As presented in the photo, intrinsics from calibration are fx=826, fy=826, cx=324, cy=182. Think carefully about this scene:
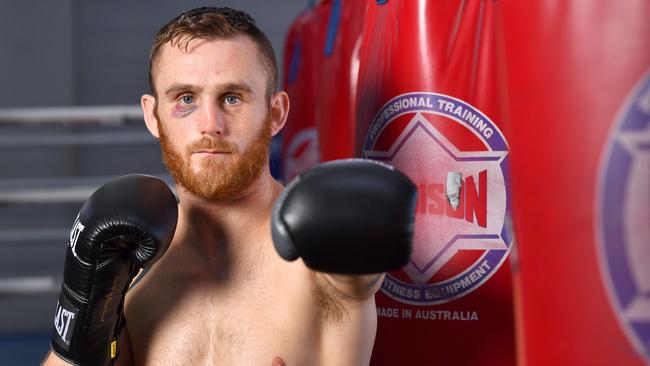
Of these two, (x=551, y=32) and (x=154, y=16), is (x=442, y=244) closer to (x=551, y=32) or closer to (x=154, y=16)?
(x=551, y=32)

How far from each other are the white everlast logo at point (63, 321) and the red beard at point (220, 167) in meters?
0.26

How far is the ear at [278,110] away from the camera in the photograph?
130 cm

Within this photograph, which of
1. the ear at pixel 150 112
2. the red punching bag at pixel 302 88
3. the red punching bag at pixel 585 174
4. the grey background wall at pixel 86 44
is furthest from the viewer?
the grey background wall at pixel 86 44

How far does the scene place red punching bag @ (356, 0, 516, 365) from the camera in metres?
1.24

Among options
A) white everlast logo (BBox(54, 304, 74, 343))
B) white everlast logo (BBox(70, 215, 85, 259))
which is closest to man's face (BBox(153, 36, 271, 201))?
white everlast logo (BBox(70, 215, 85, 259))

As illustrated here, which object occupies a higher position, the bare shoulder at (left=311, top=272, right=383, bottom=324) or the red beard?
the red beard

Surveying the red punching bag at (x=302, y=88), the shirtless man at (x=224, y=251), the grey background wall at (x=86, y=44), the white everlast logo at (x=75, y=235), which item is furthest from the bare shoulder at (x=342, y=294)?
the grey background wall at (x=86, y=44)

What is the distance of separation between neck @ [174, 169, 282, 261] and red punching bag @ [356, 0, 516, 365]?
8.4 inches

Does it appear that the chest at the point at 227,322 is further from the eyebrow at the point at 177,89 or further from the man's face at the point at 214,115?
the eyebrow at the point at 177,89

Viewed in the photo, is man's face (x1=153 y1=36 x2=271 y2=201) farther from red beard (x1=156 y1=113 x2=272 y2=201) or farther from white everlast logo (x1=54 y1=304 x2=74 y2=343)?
white everlast logo (x1=54 y1=304 x2=74 y2=343)

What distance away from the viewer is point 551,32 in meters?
0.87

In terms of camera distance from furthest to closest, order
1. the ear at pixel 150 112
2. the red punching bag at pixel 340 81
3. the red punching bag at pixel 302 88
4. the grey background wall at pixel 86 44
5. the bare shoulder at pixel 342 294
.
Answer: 1. the grey background wall at pixel 86 44
2. the red punching bag at pixel 302 88
3. the red punching bag at pixel 340 81
4. the ear at pixel 150 112
5. the bare shoulder at pixel 342 294

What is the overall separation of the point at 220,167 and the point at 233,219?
124 millimetres

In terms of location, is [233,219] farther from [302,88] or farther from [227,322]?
[302,88]
